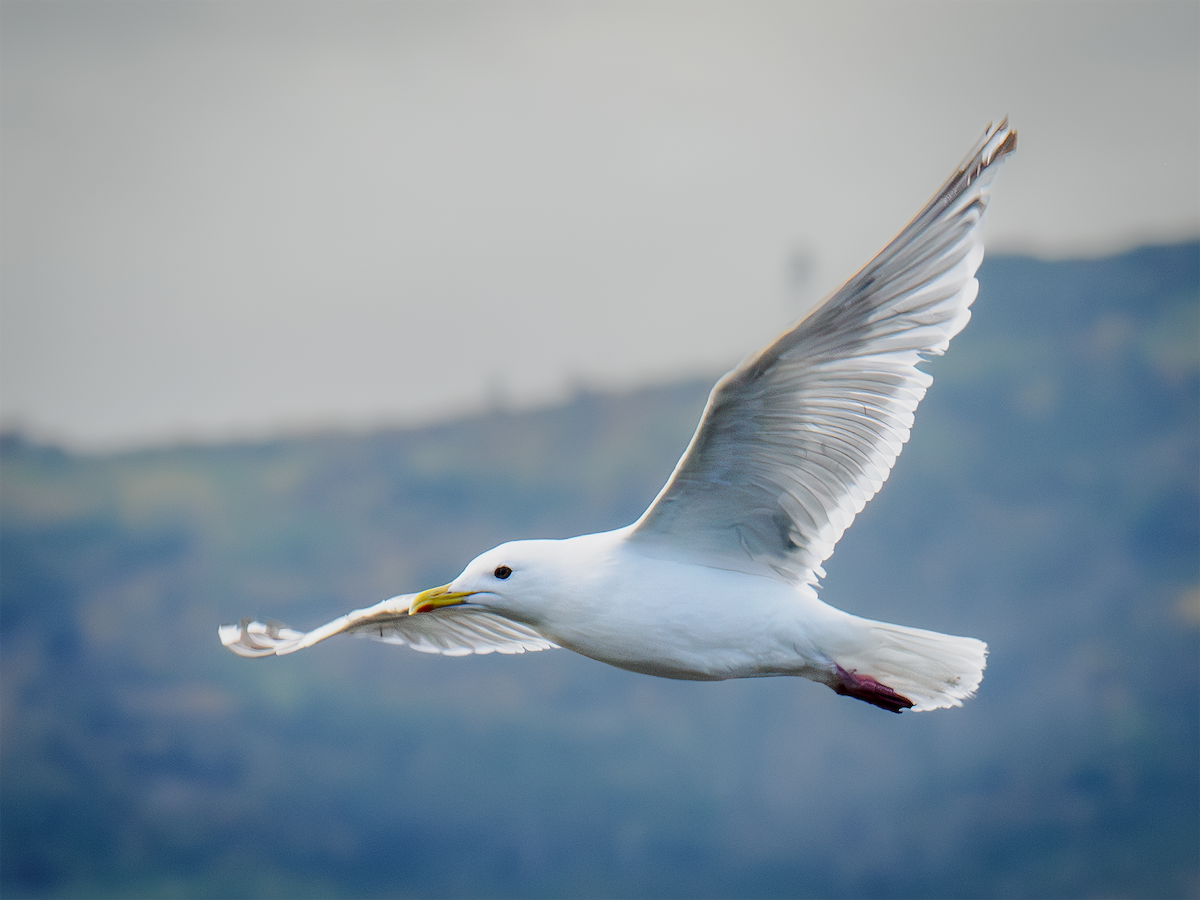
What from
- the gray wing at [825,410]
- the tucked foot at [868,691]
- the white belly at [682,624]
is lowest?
the tucked foot at [868,691]

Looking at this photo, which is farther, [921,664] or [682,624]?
[921,664]

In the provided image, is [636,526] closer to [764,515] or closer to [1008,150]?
[764,515]

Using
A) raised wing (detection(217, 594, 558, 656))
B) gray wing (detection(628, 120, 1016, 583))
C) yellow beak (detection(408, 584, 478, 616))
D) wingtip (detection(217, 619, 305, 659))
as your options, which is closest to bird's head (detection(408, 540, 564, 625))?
yellow beak (detection(408, 584, 478, 616))

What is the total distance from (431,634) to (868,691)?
3.45 feet

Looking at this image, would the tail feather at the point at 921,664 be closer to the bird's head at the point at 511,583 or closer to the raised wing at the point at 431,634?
the bird's head at the point at 511,583

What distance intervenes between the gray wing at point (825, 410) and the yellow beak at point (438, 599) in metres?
0.31

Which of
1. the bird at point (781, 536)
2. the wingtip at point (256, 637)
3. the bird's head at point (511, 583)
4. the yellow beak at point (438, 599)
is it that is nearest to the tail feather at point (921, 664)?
the bird at point (781, 536)

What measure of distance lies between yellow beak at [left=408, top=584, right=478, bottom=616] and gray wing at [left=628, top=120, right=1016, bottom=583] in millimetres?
310

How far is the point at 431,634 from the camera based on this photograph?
8.46ft

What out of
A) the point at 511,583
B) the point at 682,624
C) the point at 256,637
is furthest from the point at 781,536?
the point at 256,637

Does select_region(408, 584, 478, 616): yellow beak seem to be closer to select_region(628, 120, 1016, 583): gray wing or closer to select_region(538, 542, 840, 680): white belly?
select_region(538, 542, 840, 680): white belly

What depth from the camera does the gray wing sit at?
5.52 ft

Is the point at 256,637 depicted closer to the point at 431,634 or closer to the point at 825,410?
the point at 431,634

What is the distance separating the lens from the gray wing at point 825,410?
1.68 metres
